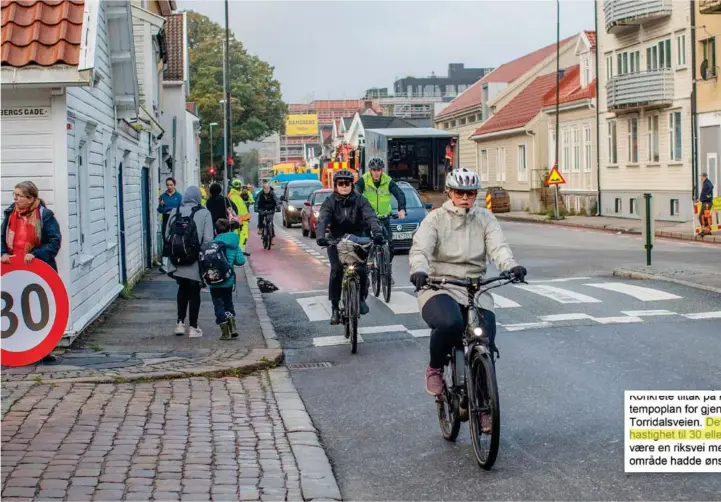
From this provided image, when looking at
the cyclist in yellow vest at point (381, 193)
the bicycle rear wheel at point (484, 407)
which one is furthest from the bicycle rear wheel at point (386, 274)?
the bicycle rear wheel at point (484, 407)

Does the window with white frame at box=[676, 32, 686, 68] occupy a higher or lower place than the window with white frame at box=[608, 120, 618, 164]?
higher

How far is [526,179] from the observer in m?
59.3

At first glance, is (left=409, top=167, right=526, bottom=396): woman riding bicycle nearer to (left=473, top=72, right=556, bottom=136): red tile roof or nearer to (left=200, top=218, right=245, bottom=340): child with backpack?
(left=200, top=218, right=245, bottom=340): child with backpack

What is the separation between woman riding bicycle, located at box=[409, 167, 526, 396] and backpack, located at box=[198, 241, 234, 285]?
5.42 m

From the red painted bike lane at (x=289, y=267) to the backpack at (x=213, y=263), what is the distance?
653cm

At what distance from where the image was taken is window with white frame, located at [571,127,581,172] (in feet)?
170

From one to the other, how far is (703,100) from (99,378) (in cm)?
3217

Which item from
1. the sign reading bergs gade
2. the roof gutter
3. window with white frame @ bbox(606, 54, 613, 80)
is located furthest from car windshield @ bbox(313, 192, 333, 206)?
the roof gutter

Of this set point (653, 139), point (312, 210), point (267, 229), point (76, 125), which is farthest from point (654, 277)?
point (653, 139)

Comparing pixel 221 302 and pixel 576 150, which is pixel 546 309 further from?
pixel 576 150

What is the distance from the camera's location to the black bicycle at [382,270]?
627 inches

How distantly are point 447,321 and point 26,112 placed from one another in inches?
256

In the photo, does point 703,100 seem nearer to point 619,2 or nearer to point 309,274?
point 619,2

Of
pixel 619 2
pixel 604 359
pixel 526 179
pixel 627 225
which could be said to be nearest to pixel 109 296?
pixel 604 359
